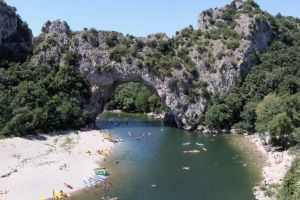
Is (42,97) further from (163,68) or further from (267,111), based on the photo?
(267,111)

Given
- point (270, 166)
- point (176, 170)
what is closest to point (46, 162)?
Answer: point (176, 170)

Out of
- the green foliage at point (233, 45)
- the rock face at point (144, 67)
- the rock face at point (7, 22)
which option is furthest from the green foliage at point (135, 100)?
the rock face at point (7, 22)

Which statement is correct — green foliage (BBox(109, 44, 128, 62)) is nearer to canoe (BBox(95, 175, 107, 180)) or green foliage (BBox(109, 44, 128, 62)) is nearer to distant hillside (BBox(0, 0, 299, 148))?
distant hillside (BBox(0, 0, 299, 148))

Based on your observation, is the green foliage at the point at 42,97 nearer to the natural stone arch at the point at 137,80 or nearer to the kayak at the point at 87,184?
the natural stone arch at the point at 137,80

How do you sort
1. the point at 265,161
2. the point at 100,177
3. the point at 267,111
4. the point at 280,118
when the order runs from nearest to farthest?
the point at 100,177
the point at 265,161
the point at 280,118
the point at 267,111

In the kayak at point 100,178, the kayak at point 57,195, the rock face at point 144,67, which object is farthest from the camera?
the rock face at point 144,67

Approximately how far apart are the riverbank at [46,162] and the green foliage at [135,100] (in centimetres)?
5756

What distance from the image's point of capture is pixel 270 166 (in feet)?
239

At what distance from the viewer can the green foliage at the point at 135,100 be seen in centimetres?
16074

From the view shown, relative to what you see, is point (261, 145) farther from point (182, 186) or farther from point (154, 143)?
point (182, 186)

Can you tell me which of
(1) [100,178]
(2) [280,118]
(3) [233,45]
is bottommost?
(1) [100,178]

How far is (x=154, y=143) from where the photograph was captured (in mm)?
98000

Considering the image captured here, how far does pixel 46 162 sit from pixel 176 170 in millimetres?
21856

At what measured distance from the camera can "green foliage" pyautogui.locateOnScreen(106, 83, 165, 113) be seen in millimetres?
160738
